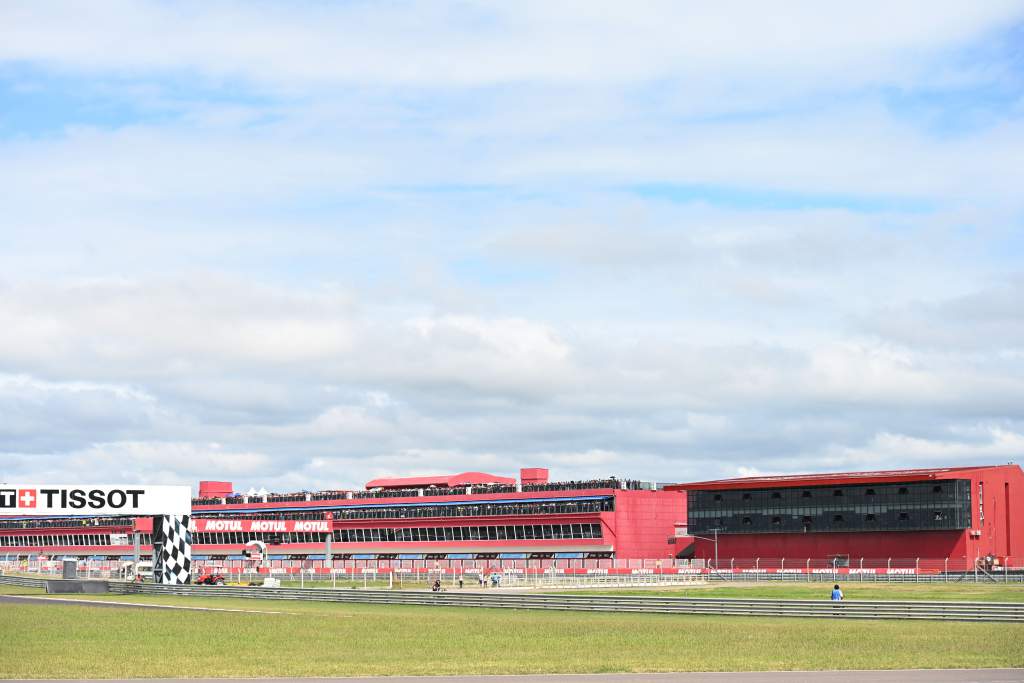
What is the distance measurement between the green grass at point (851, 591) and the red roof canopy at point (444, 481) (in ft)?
204

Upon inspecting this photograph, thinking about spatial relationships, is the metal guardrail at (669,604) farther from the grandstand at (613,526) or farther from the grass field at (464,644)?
the grandstand at (613,526)

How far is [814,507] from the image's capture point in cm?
11562

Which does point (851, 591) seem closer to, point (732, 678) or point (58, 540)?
point (732, 678)

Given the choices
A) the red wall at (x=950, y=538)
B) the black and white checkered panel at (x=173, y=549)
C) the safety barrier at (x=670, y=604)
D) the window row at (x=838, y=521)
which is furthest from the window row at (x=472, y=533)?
the safety barrier at (x=670, y=604)

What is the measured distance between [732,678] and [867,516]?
88.1 metres

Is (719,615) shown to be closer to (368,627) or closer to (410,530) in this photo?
(368,627)

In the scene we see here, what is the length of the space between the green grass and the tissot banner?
24.6 metres

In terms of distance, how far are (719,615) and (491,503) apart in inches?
3437

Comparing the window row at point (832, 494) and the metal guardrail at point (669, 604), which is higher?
the window row at point (832, 494)

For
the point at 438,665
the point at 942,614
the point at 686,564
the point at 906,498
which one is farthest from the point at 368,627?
the point at 906,498

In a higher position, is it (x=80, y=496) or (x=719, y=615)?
(x=80, y=496)

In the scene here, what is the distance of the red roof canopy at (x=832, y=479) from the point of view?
10881 cm

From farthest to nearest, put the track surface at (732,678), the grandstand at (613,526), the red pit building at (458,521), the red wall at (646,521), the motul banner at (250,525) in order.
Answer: the red pit building at (458,521) < the red wall at (646,521) < the grandstand at (613,526) < the motul banner at (250,525) < the track surface at (732,678)

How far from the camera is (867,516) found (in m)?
112
